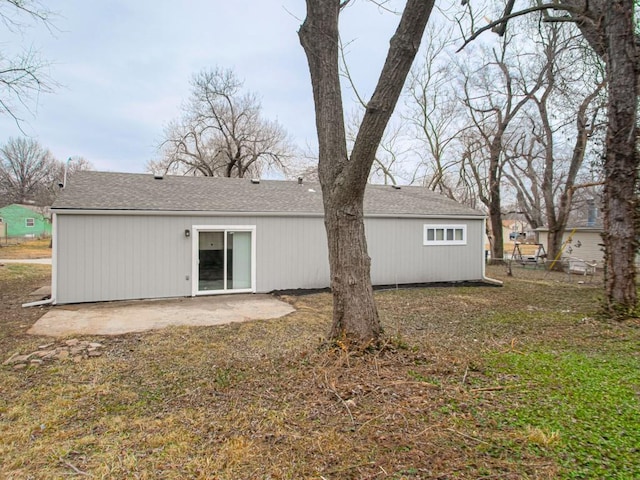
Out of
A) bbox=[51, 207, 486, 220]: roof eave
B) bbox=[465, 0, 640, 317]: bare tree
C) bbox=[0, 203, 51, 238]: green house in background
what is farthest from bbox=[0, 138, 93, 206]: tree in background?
bbox=[465, 0, 640, 317]: bare tree

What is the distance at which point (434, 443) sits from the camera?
2.36 meters

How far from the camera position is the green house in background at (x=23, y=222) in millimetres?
33000

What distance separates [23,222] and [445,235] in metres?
38.8

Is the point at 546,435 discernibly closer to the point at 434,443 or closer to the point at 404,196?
the point at 434,443

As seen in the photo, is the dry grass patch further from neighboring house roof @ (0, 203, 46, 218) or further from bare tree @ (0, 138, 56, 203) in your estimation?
bare tree @ (0, 138, 56, 203)

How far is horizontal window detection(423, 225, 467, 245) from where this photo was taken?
1122 centimetres

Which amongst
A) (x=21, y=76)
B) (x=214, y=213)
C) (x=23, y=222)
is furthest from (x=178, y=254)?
(x=23, y=222)

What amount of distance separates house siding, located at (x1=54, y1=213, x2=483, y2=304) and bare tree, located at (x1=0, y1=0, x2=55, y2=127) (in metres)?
3.60

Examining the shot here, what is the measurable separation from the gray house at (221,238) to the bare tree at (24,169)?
37.2 meters

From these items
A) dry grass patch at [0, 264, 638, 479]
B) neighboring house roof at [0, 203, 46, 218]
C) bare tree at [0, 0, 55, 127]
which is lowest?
dry grass patch at [0, 264, 638, 479]

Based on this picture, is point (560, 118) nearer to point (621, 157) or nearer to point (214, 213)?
point (621, 157)

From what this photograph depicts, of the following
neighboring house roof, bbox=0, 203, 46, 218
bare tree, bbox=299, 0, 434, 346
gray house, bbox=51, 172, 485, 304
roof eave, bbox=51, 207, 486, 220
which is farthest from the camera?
neighboring house roof, bbox=0, 203, 46, 218

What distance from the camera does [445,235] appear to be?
11.4m

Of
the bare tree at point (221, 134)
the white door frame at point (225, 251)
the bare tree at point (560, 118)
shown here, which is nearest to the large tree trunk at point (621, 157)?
the bare tree at point (560, 118)
